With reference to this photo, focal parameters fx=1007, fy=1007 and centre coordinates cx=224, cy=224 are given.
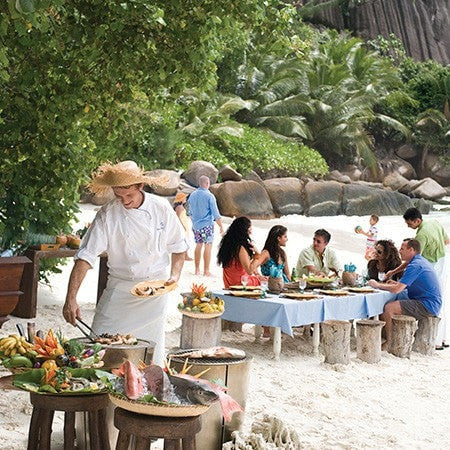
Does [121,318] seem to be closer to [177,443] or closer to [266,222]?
[177,443]

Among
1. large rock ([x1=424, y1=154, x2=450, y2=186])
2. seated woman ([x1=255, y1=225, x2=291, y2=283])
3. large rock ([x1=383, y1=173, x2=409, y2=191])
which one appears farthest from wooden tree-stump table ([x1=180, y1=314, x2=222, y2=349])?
large rock ([x1=424, y1=154, x2=450, y2=186])

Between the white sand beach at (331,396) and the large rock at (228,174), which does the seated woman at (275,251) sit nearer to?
the white sand beach at (331,396)

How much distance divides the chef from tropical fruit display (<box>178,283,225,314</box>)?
4.67 feet

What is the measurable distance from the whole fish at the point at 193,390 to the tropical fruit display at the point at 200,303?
9.84 ft

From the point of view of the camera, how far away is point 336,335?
9617 mm

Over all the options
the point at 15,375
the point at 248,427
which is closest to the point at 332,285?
the point at 248,427

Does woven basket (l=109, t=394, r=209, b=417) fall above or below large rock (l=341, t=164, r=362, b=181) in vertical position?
below

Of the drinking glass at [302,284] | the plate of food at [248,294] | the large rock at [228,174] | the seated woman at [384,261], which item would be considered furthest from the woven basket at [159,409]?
the large rock at [228,174]

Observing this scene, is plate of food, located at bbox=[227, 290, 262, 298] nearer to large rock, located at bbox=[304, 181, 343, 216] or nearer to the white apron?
the white apron

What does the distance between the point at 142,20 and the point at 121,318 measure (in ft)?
7.12

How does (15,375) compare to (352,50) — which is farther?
(352,50)

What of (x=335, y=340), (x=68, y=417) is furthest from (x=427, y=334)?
(x=68, y=417)

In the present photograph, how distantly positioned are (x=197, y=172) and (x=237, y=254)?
16.0m

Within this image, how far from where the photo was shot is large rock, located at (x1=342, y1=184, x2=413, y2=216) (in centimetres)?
3086
